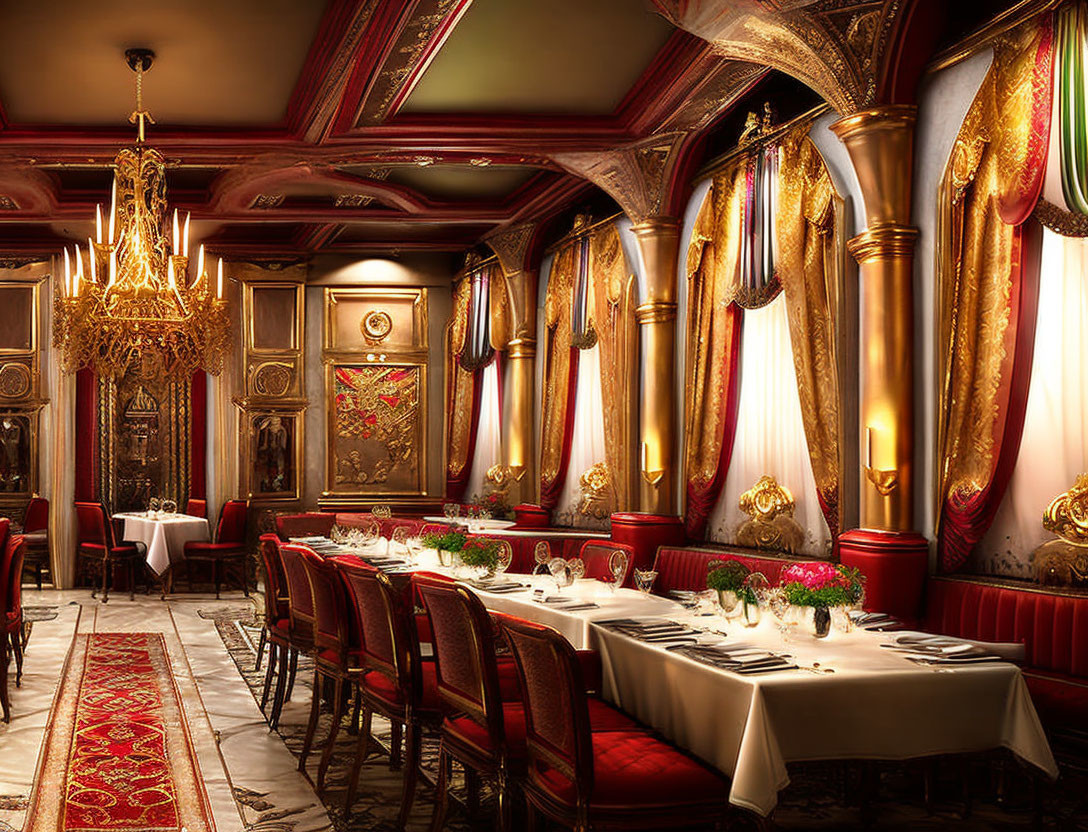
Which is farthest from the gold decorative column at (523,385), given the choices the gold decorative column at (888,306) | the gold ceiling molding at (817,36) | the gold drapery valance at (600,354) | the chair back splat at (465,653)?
the chair back splat at (465,653)

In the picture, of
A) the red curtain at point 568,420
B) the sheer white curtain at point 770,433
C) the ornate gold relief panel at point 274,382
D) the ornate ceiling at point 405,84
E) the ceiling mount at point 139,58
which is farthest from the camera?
the ornate gold relief panel at point 274,382

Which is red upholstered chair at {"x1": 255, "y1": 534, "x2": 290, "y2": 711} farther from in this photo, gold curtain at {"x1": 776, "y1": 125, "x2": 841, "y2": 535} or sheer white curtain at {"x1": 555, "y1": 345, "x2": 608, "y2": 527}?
sheer white curtain at {"x1": 555, "y1": 345, "x2": 608, "y2": 527}

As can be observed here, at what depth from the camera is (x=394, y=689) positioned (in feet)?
14.6

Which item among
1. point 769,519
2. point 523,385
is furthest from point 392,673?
point 523,385

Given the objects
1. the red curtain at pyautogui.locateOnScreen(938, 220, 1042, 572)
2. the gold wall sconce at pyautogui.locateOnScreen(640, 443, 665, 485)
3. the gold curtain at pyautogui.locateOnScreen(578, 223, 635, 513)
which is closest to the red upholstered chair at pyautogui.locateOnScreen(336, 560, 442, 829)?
the red curtain at pyautogui.locateOnScreen(938, 220, 1042, 572)

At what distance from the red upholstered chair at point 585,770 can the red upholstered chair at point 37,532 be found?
1031 centimetres

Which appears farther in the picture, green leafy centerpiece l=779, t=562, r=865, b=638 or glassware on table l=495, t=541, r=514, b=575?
glassware on table l=495, t=541, r=514, b=575

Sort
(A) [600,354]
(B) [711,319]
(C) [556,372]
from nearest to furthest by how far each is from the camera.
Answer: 1. (B) [711,319]
2. (A) [600,354]
3. (C) [556,372]

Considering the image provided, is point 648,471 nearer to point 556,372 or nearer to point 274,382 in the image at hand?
point 556,372

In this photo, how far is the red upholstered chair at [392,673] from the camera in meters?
4.17

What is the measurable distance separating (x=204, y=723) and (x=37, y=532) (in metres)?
7.12

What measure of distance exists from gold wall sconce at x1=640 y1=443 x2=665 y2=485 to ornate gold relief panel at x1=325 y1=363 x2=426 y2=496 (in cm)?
533

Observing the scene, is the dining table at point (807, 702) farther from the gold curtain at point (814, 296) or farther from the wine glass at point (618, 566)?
the gold curtain at point (814, 296)

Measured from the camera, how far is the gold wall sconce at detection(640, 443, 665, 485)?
8.06 meters
